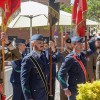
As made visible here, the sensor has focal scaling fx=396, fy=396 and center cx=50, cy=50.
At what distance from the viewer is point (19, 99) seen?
8.89 m

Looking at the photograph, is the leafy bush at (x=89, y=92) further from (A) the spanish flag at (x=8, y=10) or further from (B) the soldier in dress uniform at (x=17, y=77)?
(B) the soldier in dress uniform at (x=17, y=77)

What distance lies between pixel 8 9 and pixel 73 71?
5.29 feet

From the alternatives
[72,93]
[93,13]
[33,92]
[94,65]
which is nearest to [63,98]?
[94,65]

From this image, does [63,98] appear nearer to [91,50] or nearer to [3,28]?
[91,50]

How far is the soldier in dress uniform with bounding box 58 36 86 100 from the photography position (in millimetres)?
7105

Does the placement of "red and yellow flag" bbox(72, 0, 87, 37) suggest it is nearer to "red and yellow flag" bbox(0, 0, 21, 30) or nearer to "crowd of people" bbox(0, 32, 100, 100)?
"crowd of people" bbox(0, 32, 100, 100)

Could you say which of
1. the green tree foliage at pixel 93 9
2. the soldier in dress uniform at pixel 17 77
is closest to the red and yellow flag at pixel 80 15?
the soldier in dress uniform at pixel 17 77

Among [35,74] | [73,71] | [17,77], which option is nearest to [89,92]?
[35,74]

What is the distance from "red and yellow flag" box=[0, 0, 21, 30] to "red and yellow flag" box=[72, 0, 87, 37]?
6.12ft

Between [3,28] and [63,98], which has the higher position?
[3,28]

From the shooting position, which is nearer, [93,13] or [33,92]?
[33,92]

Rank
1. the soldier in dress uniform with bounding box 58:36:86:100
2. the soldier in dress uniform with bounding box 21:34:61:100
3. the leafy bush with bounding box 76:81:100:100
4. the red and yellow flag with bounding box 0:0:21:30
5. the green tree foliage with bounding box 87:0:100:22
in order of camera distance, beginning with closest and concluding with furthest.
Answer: the leafy bush with bounding box 76:81:100:100, the soldier in dress uniform with bounding box 21:34:61:100, the red and yellow flag with bounding box 0:0:21:30, the soldier in dress uniform with bounding box 58:36:86:100, the green tree foliage with bounding box 87:0:100:22

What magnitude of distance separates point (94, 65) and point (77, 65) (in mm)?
2375

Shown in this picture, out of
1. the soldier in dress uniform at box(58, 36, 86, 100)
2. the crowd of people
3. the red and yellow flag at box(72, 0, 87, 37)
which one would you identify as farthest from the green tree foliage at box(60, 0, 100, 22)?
the soldier in dress uniform at box(58, 36, 86, 100)
